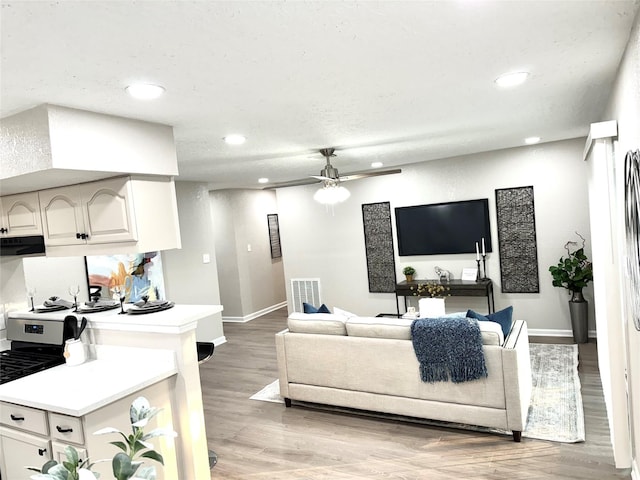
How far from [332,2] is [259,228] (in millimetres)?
7054

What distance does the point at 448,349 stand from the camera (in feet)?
10.4

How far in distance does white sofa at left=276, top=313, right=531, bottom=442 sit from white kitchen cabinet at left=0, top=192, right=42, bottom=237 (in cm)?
213

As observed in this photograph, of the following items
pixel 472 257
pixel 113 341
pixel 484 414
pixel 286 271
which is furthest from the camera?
pixel 286 271

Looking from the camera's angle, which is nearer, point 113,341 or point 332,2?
point 332,2

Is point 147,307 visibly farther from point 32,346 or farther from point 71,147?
point 71,147

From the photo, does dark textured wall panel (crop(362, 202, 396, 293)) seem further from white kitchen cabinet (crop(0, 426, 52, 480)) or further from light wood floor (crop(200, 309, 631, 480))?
white kitchen cabinet (crop(0, 426, 52, 480))

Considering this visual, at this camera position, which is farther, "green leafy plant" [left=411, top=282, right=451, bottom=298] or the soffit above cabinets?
"green leafy plant" [left=411, top=282, right=451, bottom=298]

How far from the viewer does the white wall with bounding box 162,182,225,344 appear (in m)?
5.68

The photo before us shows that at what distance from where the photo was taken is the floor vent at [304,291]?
→ 698 centimetres

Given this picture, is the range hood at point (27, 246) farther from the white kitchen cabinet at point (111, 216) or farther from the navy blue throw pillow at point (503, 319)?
the navy blue throw pillow at point (503, 319)

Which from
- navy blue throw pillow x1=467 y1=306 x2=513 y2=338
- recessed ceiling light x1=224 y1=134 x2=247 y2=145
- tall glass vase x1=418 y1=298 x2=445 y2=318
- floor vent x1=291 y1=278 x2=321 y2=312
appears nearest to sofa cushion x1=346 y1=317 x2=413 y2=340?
navy blue throw pillow x1=467 y1=306 x2=513 y2=338

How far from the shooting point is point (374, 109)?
2.81 meters

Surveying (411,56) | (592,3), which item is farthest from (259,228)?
(592,3)

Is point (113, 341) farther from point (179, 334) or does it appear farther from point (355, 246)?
point (355, 246)
